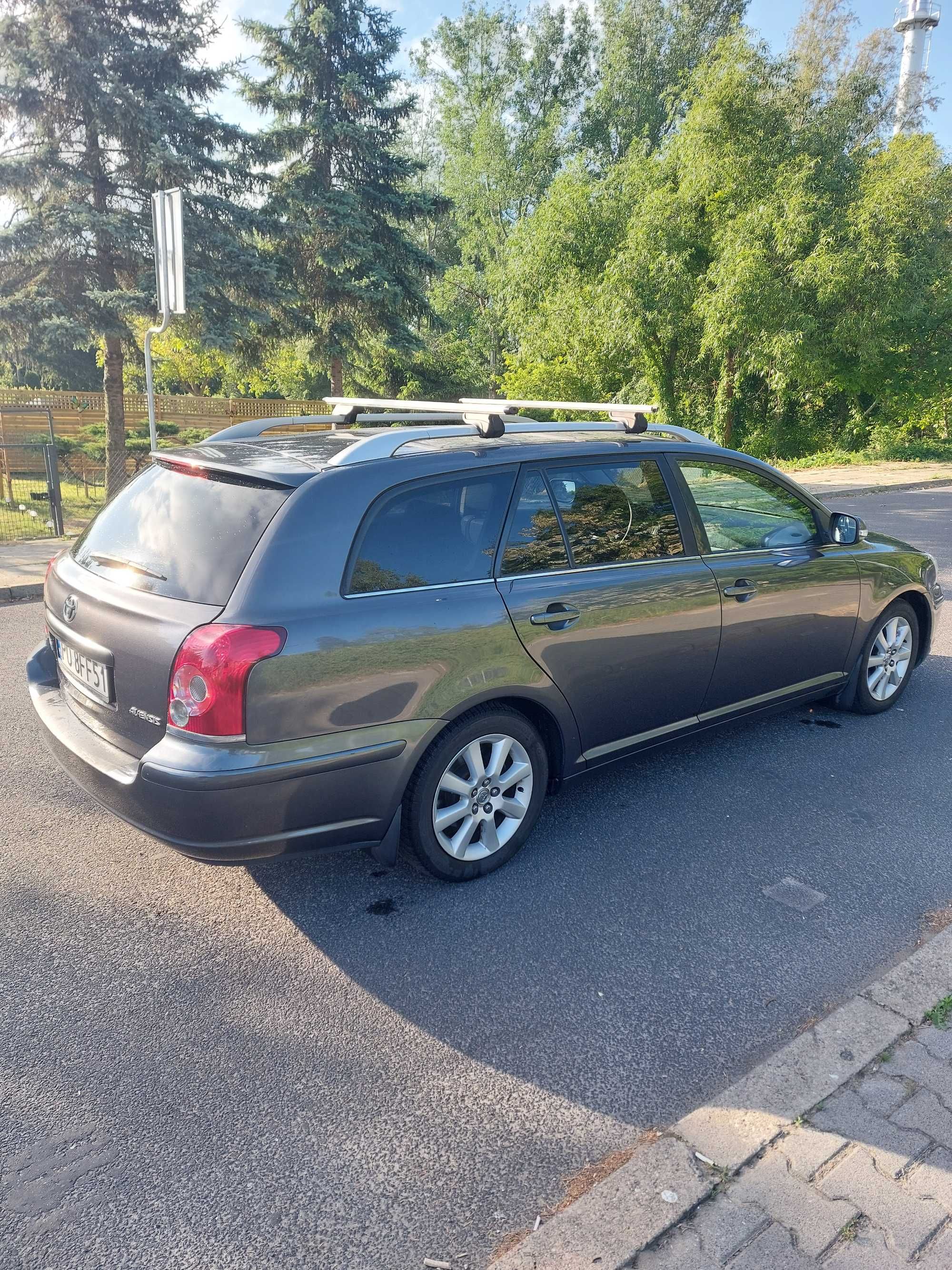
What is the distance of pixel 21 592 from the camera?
8.53m

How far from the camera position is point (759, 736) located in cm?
491

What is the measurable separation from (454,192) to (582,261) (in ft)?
52.3

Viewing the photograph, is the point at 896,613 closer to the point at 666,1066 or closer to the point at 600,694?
the point at 600,694

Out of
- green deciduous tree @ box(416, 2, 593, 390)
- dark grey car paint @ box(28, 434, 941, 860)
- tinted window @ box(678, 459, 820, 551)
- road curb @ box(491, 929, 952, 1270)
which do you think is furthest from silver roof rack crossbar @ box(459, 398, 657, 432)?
green deciduous tree @ box(416, 2, 593, 390)

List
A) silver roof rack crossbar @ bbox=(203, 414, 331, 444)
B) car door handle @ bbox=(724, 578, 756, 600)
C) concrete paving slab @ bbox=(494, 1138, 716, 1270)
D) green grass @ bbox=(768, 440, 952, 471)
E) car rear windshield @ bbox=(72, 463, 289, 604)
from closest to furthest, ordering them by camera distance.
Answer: concrete paving slab @ bbox=(494, 1138, 716, 1270)
car rear windshield @ bbox=(72, 463, 289, 604)
silver roof rack crossbar @ bbox=(203, 414, 331, 444)
car door handle @ bbox=(724, 578, 756, 600)
green grass @ bbox=(768, 440, 952, 471)

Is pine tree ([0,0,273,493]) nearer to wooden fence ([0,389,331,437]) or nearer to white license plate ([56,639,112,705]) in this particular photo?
wooden fence ([0,389,331,437])

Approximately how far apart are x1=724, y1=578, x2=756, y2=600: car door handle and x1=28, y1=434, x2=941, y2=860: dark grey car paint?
0.12 feet

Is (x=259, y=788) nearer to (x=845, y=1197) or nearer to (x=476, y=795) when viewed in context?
(x=476, y=795)

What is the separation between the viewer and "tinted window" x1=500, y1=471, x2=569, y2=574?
344cm

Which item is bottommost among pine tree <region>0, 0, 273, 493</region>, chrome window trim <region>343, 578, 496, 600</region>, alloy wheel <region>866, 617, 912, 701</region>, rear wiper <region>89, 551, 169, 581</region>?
alloy wheel <region>866, 617, 912, 701</region>

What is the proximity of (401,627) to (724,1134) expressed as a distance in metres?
1.73

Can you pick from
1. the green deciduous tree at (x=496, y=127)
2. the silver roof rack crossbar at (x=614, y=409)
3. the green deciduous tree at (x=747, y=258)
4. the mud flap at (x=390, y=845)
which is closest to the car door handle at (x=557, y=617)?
the mud flap at (x=390, y=845)

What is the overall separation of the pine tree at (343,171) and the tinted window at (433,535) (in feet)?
54.0

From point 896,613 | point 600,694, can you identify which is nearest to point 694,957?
point 600,694
